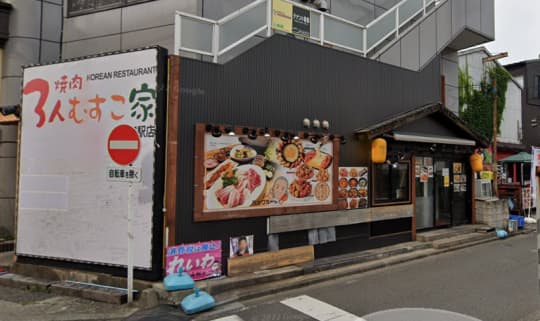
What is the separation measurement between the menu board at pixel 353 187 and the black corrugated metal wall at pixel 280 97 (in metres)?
0.25

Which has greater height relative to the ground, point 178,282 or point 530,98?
point 530,98

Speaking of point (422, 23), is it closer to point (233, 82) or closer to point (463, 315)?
point (233, 82)

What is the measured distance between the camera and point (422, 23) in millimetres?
12742

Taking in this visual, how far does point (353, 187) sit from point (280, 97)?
316 cm

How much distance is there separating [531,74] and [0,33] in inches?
1156

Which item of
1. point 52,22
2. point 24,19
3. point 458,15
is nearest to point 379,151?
point 458,15

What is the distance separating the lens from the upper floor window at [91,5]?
33.4 ft

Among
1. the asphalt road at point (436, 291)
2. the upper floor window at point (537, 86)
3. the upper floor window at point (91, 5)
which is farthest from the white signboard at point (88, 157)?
the upper floor window at point (537, 86)

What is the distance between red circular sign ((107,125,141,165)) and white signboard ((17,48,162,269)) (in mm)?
17

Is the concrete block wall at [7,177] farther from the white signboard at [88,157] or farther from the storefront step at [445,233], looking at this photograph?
the storefront step at [445,233]

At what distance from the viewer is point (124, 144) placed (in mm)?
6945

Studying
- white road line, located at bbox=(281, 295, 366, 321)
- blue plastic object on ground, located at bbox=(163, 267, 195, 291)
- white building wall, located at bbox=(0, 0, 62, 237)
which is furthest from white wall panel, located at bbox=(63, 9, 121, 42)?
white road line, located at bbox=(281, 295, 366, 321)

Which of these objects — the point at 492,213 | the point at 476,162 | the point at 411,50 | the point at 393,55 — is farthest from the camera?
the point at 492,213

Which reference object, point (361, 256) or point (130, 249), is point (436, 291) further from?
point (130, 249)
